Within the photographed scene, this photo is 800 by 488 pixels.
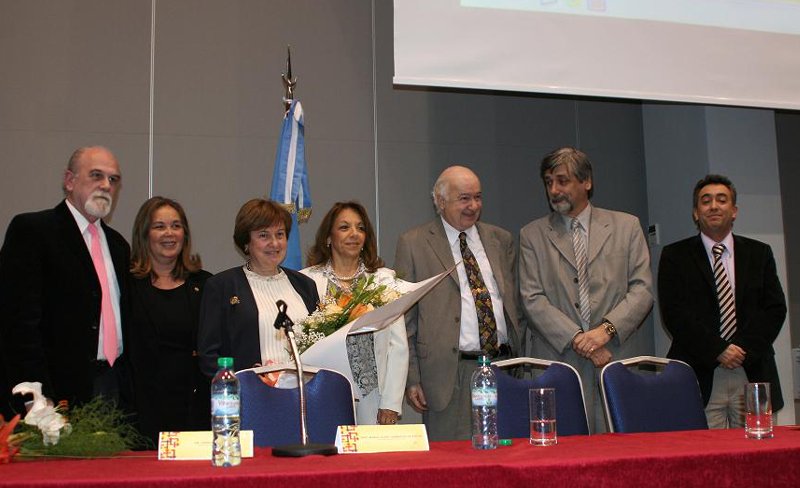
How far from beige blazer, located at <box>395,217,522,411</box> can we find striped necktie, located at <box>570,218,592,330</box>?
1.06 ft

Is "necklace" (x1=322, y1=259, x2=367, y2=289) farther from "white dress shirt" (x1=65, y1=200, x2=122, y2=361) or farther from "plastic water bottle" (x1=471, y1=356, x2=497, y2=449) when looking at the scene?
"plastic water bottle" (x1=471, y1=356, x2=497, y2=449)

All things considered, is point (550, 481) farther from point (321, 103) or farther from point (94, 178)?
point (321, 103)

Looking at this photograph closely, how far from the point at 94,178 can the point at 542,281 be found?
2.15m

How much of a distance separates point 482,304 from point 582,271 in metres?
0.54

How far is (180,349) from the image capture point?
3572mm

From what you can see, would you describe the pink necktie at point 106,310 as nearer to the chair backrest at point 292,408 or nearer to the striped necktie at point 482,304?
the chair backrest at point 292,408

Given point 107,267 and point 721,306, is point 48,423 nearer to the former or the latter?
point 107,267

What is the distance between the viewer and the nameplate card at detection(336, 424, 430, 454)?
82.3 inches

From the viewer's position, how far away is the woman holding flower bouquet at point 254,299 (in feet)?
11.2

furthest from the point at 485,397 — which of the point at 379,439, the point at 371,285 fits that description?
the point at 371,285

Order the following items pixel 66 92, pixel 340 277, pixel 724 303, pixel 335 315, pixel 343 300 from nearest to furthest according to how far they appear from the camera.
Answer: pixel 335 315
pixel 343 300
pixel 340 277
pixel 724 303
pixel 66 92

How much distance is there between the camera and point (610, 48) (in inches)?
174

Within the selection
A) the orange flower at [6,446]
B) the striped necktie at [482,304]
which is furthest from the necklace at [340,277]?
the orange flower at [6,446]

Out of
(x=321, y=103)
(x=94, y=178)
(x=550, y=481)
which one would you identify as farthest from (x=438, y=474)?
(x=321, y=103)
